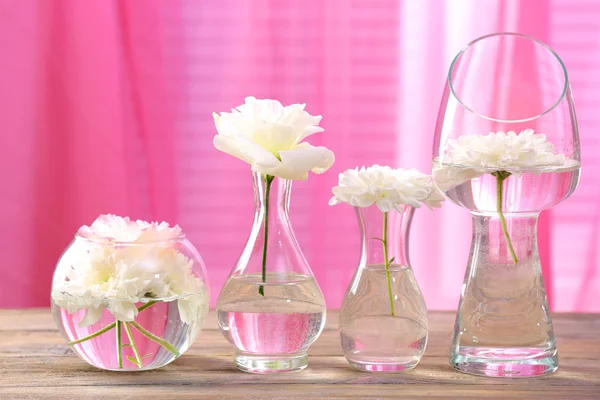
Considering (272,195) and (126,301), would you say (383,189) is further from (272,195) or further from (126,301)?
(126,301)

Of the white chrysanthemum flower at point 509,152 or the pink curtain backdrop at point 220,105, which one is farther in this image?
the pink curtain backdrop at point 220,105

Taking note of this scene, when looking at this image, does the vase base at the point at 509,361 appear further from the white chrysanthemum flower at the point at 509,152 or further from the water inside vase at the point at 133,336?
the water inside vase at the point at 133,336

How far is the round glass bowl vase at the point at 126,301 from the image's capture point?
0.84 metres

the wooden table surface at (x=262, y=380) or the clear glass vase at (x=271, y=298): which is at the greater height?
the clear glass vase at (x=271, y=298)

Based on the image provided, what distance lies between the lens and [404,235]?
35.0 inches

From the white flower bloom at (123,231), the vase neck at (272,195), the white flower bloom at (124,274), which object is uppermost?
the vase neck at (272,195)

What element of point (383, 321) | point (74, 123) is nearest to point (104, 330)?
point (383, 321)

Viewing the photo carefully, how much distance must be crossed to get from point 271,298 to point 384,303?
11 centimetres

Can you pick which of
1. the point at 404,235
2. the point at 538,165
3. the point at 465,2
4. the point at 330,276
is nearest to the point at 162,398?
the point at 404,235

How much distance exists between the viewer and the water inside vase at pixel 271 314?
87 centimetres

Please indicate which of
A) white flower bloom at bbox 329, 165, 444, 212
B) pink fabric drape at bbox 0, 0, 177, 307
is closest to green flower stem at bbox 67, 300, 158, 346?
white flower bloom at bbox 329, 165, 444, 212

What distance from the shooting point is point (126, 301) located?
0.84 m

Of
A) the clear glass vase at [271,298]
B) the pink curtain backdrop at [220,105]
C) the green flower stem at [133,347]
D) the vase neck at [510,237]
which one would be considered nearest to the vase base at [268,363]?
the clear glass vase at [271,298]

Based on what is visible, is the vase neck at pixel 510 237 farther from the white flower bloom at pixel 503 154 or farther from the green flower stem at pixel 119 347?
the green flower stem at pixel 119 347
